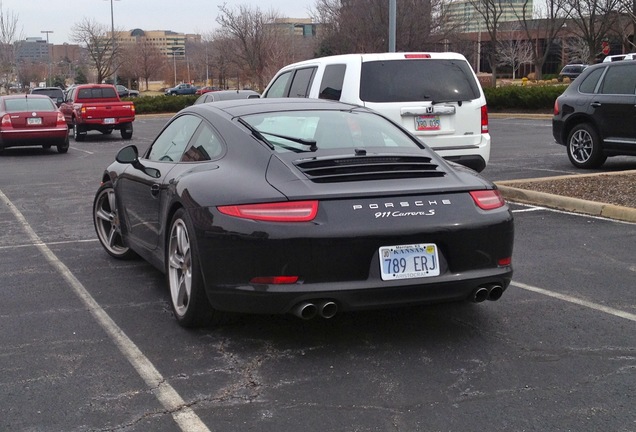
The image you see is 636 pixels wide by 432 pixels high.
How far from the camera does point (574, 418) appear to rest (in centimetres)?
380

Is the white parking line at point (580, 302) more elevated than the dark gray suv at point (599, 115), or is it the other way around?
the dark gray suv at point (599, 115)

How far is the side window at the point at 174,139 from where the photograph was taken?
19.7 feet

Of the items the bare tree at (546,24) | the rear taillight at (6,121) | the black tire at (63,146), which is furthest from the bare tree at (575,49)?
the rear taillight at (6,121)

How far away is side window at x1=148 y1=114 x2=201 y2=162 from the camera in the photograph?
6004 mm

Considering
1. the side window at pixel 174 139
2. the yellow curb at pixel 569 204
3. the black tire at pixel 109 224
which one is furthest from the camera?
the yellow curb at pixel 569 204


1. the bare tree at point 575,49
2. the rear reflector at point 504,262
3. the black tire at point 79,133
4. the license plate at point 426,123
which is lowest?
the black tire at point 79,133

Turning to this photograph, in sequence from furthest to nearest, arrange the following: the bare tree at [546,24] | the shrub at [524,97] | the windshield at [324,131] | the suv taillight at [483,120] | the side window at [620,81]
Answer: the bare tree at [546,24]
the shrub at [524,97]
the side window at [620,81]
the suv taillight at [483,120]
the windshield at [324,131]

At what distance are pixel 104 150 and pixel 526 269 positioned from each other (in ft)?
53.3

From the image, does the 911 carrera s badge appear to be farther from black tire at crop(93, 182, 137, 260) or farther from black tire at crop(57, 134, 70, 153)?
black tire at crop(57, 134, 70, 153)

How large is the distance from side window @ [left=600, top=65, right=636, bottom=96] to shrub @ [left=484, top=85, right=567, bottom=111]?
19741 mm

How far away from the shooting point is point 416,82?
32.9 ft

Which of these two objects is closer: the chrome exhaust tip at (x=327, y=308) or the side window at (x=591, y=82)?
the chrome exhaust tip at (x=327, y=308)

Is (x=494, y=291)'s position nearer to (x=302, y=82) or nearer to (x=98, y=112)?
(x=302, y=82)

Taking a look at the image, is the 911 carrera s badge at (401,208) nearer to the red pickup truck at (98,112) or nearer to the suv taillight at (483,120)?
the suv taillight at (483,120)
